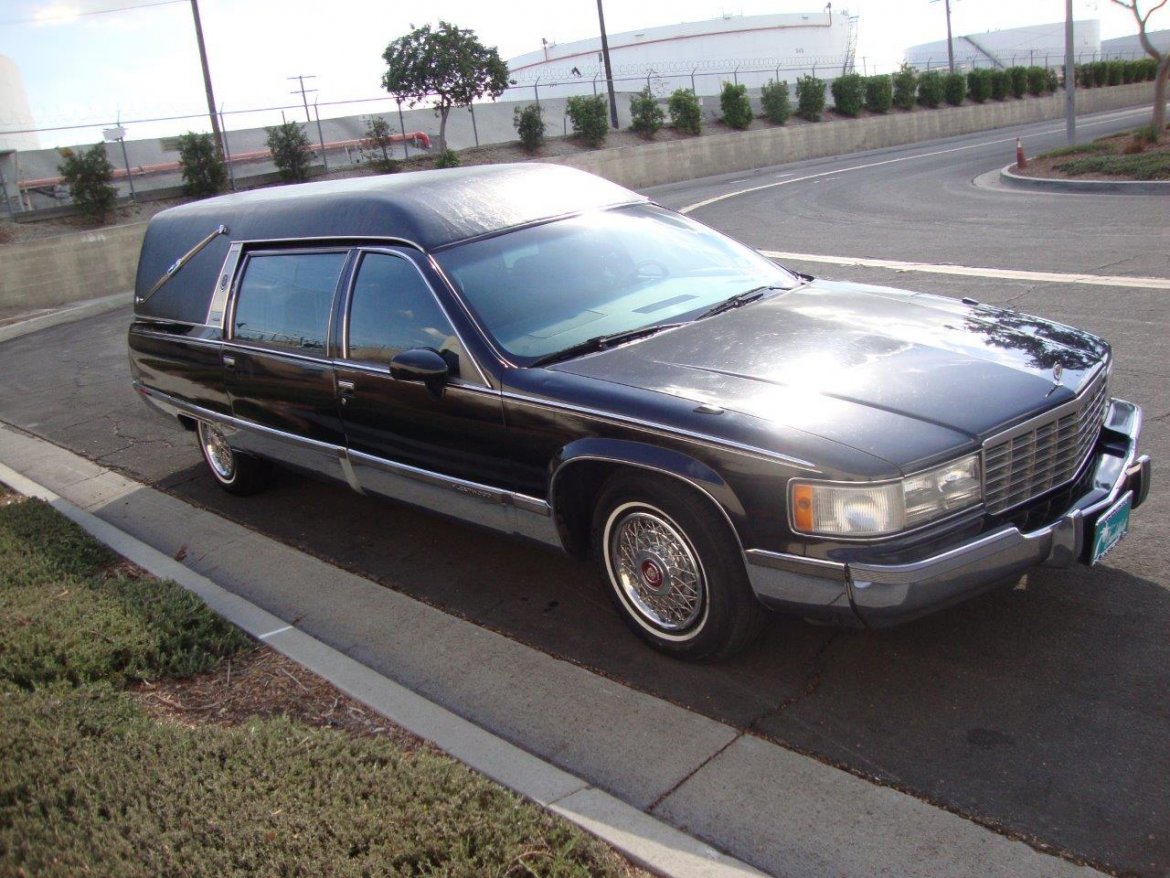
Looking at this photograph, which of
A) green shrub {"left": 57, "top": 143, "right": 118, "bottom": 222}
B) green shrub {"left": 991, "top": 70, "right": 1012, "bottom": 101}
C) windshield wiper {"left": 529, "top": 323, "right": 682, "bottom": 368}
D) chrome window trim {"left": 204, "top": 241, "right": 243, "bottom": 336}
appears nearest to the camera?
windshield wiper {"left": 529, "top": 323, "right": 682, "bottom": 368}

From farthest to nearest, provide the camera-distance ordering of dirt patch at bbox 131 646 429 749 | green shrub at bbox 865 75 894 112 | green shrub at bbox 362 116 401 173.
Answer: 1. green shrub at bbox 865 75 894 112
2. green shrub at bbox 362 116 401 173
3. dirt patch at bbox 131 646 429 749

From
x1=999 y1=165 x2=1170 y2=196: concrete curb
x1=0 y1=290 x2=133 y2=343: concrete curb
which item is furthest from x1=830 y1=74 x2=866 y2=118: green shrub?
x1=0 y1=290 x2=133 y2=343: concrete curb

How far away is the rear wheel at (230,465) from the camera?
666 cm

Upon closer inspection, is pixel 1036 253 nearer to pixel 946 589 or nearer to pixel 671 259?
pixel 671 259

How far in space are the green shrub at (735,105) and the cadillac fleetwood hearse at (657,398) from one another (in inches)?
1387

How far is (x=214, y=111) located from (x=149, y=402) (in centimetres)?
2353

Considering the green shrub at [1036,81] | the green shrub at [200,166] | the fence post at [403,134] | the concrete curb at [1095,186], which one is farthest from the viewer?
the green shrub at [1036,81]

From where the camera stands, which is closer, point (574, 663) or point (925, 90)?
point (574, 663)

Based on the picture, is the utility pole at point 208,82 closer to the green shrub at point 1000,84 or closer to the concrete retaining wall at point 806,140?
the concrete retaining wall at point 806,140

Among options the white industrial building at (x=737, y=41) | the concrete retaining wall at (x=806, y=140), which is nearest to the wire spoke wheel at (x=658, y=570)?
the concrete retaining wall at (x=806, y=140)

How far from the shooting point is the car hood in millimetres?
3564

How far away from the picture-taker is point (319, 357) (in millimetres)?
5320

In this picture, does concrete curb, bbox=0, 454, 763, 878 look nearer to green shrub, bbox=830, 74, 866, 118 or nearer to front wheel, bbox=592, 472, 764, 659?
front wheel, bbox=592, 472, 764, 659

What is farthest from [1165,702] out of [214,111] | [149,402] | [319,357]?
[214,111]
